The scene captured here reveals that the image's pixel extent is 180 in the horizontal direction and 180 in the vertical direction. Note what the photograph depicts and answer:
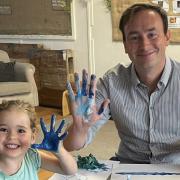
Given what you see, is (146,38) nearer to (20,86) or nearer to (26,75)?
(20,86)

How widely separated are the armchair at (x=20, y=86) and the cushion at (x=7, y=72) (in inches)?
0.5

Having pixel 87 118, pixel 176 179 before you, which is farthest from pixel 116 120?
pixel 176 179

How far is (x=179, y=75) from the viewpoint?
1734 mm

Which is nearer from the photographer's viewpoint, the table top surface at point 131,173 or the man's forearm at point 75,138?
the table top surface at point 131,173

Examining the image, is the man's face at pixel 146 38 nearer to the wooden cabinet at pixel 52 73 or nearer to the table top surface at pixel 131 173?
the table top surface at pixel 131 173

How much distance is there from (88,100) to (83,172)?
0.26 meters

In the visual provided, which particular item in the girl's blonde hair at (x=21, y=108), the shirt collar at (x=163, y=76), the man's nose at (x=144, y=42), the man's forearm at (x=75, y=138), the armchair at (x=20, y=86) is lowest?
the armchair at (x=20, y=86)

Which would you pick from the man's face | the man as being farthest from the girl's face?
the man's face

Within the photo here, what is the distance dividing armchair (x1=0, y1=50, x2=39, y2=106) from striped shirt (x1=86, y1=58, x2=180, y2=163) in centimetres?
287

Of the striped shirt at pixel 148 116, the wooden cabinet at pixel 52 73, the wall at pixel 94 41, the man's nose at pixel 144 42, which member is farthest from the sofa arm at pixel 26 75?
the man's nose at pixel 144 42

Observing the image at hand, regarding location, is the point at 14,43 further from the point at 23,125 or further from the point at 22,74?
the point at 23,125

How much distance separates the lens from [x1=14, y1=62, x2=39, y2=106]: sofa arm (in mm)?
4785

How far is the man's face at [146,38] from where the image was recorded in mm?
1665

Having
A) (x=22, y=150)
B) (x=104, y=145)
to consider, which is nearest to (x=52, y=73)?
(x=104, y=145)
